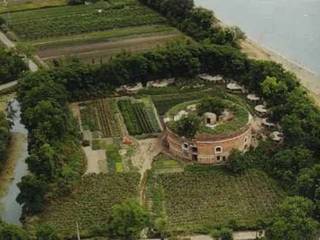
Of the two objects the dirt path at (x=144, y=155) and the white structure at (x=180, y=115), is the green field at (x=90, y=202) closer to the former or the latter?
the dirt path at (x=144, y=155)

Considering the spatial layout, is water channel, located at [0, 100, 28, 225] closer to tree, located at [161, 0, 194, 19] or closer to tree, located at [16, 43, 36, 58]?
tree, located at [16, 43, 36, 58]

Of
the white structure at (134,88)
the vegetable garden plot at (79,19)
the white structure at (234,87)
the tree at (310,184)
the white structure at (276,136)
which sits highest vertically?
the tree at (310,184)

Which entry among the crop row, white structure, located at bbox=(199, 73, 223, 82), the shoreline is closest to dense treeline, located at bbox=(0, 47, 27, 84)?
the crop row

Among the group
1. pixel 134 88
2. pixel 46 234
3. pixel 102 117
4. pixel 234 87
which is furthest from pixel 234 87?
pixel 46 234

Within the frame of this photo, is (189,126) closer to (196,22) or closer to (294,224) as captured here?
(294,224)

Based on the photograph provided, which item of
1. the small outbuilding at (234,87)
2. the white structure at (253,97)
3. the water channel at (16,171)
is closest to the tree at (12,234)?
the water channel at (16,171)

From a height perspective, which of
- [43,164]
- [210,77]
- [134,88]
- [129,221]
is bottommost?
[134,88]
